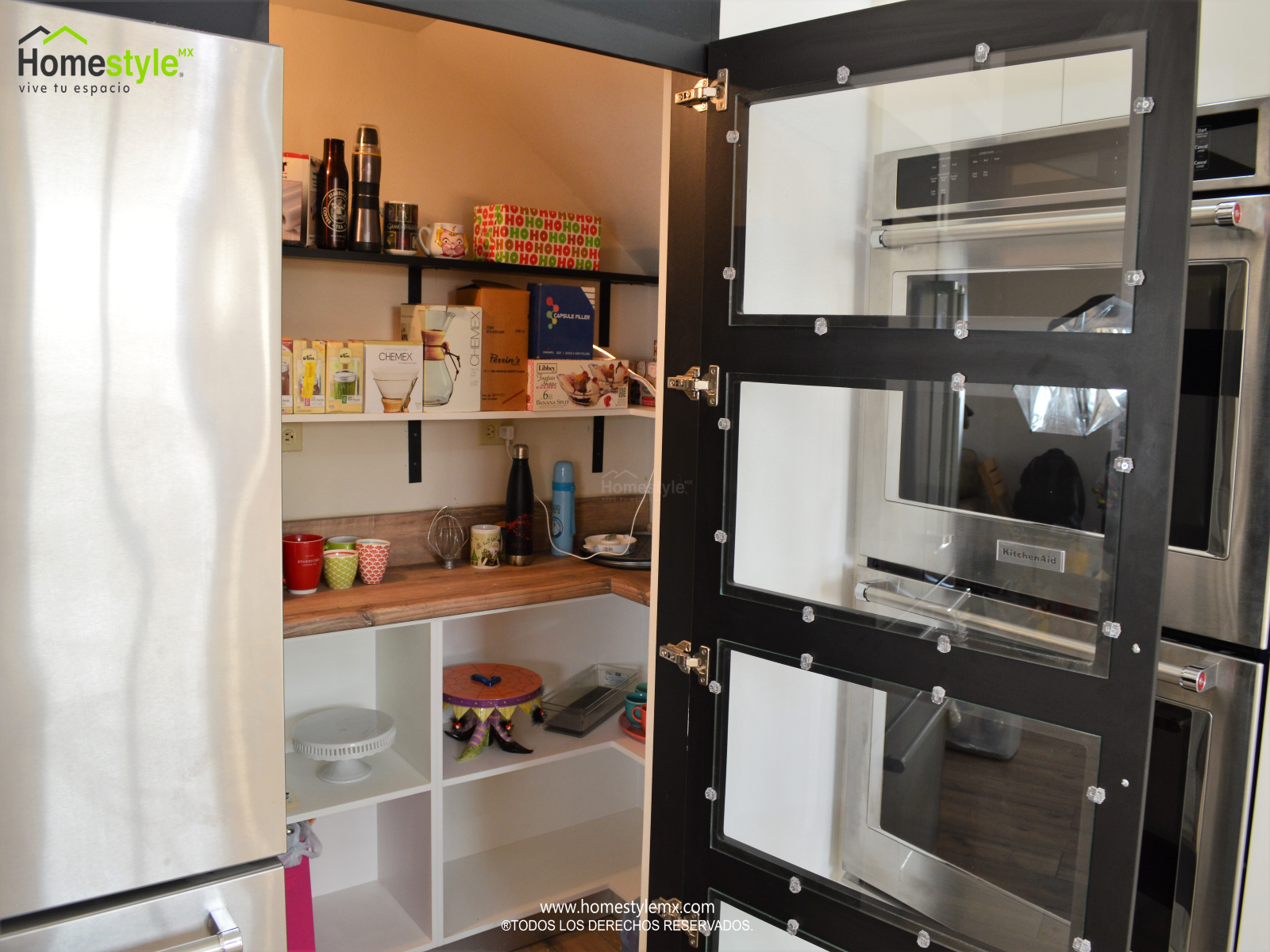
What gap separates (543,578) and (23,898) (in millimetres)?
1532

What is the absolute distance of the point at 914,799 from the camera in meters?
1.37

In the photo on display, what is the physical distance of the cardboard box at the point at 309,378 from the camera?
219 cm

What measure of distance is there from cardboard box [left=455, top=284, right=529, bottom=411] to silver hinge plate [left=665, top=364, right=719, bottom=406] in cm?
111

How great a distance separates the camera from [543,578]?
2445mm

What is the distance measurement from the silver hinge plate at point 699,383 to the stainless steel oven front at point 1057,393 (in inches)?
9.3

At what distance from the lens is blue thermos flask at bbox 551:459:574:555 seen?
2.74m

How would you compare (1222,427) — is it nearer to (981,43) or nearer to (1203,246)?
(1203,246)

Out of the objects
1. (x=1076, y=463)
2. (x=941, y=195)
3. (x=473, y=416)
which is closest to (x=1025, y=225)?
(x=941, y=195)

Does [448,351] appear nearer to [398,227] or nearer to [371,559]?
[398,227]

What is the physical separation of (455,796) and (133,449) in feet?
6.54

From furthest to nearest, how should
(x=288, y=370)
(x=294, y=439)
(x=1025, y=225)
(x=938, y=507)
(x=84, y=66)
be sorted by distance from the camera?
(x=294, y=439)
(x=288, y=370)
(x=938, y=507)
(x=1025, y=225)
(x=84, y=66)

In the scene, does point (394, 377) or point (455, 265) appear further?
point (455, 265)

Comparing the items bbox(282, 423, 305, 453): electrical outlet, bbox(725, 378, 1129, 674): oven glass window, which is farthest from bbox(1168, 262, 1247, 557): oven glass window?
bbox(282, 423, 305, 453): electrical outlet

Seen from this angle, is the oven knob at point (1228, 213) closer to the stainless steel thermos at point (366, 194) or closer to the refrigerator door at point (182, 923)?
the refrigerator door at point (182, 923)
